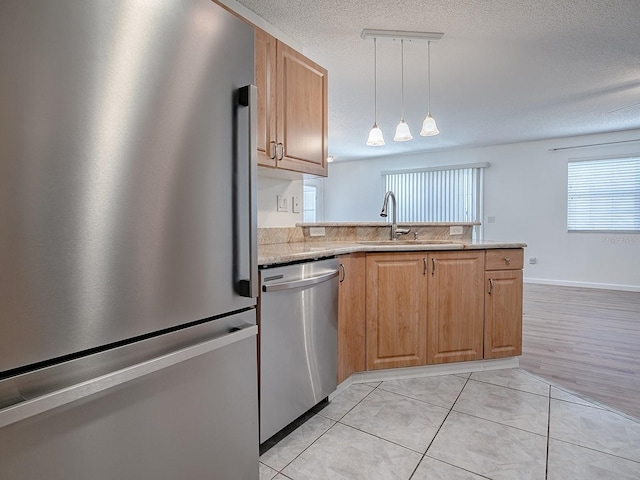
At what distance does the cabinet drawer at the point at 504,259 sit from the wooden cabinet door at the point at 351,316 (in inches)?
34.8

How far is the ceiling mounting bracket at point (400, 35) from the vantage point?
102 inches

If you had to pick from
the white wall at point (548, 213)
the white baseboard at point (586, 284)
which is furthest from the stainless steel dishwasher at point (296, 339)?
the white baseboard at point (586, 284)

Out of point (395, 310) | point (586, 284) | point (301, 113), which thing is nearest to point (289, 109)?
point (301, 113)

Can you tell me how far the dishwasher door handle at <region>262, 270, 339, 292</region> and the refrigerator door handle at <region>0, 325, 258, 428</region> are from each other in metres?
0.54

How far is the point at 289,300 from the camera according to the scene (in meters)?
1.64

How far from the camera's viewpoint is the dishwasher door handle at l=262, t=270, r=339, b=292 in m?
1.53

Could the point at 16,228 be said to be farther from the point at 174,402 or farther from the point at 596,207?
the point at 596,207

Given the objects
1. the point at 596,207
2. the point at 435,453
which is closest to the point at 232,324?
the point at 435,453

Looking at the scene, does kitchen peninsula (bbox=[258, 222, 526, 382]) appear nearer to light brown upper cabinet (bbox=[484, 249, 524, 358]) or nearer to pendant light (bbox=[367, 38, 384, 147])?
light brown upper cabinet (bbox=[484, 249, 524, 358])

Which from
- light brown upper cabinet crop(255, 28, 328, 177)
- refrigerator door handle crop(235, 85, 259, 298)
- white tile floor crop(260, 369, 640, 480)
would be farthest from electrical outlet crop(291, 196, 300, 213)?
refrigerator door handle crop(235, 85, 259, 298)

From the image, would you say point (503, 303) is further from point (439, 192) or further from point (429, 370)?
point (439, 192)

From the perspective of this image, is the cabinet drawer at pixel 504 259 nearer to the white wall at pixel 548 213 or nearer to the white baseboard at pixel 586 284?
the white wall at pixel 548 213

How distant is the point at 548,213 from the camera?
606cm

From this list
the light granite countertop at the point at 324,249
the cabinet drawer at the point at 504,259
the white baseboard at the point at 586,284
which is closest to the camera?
the light granite countertop at the point at 324,249
